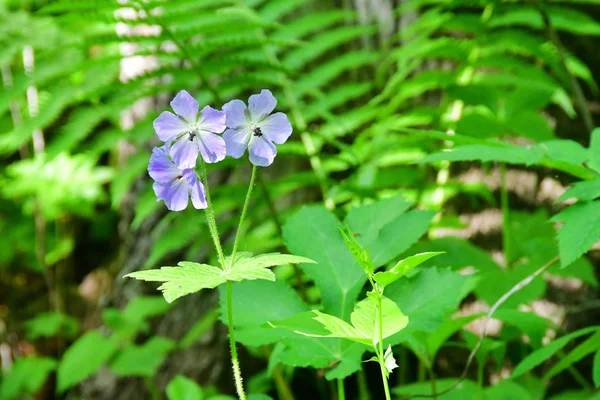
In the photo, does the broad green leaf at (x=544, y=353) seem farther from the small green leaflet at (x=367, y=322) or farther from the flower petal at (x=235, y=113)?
the flower petal at (x=235, y=113)

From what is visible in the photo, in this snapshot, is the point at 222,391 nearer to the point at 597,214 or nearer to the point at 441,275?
the point at 441,275

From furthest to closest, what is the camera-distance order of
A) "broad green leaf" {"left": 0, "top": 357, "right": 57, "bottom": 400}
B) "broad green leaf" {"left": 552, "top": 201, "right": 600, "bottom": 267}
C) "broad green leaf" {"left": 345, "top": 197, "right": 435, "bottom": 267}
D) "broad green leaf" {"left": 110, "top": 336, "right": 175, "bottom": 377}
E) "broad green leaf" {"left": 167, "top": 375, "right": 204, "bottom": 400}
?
"broad green leaf" {"left": 0, "top": 357, "right": 57, "bottom": 400}, "broad green leaf" {"left": 110, "top": 336, "right": 175, "bottom": 377}, "broad green leaf" {"left": 167, "top": 375, "right": 204, "bottom": 400}, "broad green leaf" {"left": 345, "top": 197, "right": 435, "bottom": 267}, "broad green leaf" {"left": 552, "top": 201, "right": 600, "bottom": 267}

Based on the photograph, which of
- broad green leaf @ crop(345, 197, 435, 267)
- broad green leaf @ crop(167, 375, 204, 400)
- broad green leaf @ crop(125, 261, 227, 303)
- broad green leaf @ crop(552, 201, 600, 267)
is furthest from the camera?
broad green leaf @ crop(167, 375, 204, 400)

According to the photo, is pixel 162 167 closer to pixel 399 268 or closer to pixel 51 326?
pixel 399 268

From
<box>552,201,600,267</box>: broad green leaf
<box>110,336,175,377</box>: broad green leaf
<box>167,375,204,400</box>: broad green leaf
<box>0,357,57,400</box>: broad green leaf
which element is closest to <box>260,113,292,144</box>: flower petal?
<box>552,201,600,267</box>: broad green leaf

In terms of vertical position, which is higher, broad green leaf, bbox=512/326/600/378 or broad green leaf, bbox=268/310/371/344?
broad green leaf, bbox=268/310/371/344

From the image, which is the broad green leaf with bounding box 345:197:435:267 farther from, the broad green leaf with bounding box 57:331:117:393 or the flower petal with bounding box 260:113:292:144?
the broad green leaf with bounding box 57:331:117:393

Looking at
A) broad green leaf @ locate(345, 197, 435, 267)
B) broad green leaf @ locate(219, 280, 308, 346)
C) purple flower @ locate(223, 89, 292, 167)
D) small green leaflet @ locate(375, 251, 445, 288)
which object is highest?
purple flower @ locate(223, 89, 292, 167)
